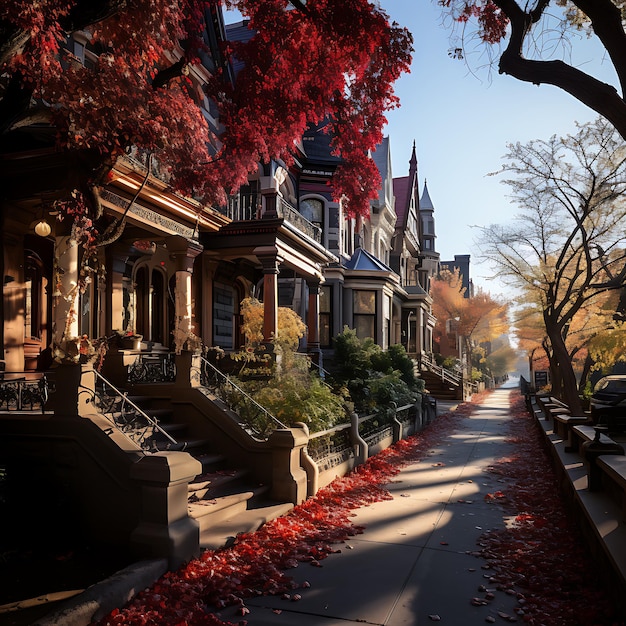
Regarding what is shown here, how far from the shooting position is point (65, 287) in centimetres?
798

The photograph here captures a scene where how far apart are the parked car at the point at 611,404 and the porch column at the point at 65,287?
14116 millimetres

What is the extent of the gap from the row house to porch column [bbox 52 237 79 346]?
0.02 m

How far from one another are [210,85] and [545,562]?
7153 millimetres

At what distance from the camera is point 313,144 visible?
2338 centimetres

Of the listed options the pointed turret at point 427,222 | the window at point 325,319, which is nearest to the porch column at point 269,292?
the window at point 325,319

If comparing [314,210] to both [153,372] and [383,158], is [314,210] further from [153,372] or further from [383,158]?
[153,372]

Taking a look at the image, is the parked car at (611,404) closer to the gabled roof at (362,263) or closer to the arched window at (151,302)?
the gabled roof at (362,263)

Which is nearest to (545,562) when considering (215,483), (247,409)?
(215,483)

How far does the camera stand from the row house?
21.6 feet

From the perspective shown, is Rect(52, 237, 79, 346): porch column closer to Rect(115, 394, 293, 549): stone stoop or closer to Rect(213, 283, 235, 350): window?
Rect(115, 394, 293, 549): stone stoop

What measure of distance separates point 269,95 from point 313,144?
16.4 meters

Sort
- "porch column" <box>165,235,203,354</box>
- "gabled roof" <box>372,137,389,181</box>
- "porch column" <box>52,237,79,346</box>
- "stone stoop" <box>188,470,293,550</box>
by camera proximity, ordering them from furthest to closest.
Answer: "gabled roof" <box>372,137,389,181</box>
"porch column" <box>165,235,203,354</box>
"porch column" <box>52,237,79,346</box>
"stone stoop" <box>188,470,293,550</box>

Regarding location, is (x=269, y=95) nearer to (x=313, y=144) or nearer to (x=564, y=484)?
(x=564, y=484)

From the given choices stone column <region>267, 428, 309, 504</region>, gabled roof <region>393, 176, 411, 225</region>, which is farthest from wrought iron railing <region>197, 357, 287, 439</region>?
gabled roof <region>393, 176, 411, 225</region>
